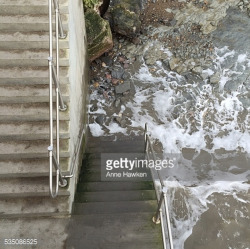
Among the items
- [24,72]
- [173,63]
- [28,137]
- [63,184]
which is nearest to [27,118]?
[28,137]

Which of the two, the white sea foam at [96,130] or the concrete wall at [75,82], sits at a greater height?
the concrete wall at [75,82]

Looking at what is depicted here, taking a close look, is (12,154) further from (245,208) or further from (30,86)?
(245,208)

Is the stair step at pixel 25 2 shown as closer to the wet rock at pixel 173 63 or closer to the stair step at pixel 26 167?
the stair step at pixel 26 167

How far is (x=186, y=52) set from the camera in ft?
28.2

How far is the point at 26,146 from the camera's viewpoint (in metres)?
4.11

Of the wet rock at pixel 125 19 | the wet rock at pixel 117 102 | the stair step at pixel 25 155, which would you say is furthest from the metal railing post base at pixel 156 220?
the wet rock at pixel 125 19

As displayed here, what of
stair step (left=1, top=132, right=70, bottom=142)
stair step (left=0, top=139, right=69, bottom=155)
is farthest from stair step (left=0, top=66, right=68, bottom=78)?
stair step (left=0, top=139, right=69, bottom=155)

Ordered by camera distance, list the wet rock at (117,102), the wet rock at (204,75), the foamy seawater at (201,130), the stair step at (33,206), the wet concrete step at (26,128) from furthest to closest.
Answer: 1. the wet rock at (204,75)
2. the wet rock at (117,102)
3. the foamy seawater at (201,130)
4. the wet concrete step at (26,128)
5. the stair step at (33,206)

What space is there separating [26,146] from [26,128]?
0.87 ft

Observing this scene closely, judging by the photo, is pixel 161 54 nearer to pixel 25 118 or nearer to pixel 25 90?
pixel 25 90

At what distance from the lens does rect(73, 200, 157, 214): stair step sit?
419cm

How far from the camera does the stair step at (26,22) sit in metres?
4.30

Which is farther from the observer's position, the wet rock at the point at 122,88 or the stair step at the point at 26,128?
the wet rock at the point at 122,88

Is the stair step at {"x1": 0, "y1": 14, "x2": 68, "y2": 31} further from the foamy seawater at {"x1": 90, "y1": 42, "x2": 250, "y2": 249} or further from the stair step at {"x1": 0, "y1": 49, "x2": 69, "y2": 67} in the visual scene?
the foamy seawater at {"x1": 90, "y1": 42, "x2": 250, "y2": 249}
